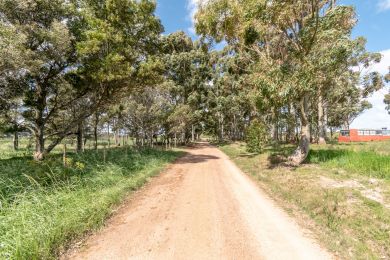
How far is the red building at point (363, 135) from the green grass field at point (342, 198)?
36.2 metres

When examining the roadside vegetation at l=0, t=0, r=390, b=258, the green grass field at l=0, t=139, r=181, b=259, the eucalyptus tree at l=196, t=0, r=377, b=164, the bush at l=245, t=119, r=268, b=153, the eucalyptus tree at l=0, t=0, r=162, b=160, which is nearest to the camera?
the green grass field at l=0, t=139, r=181, b=259

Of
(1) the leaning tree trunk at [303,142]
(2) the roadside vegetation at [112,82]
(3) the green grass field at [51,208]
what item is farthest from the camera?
(1) the leaning tree trunk at [303,142]

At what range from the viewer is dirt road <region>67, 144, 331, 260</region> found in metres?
4.69

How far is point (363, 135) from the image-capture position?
45.1m

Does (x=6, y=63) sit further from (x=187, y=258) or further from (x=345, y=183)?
(x=345, y=183)

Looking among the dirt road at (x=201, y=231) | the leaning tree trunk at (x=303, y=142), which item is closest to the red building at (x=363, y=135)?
the leaning tree trunk at (x=303, y=142)

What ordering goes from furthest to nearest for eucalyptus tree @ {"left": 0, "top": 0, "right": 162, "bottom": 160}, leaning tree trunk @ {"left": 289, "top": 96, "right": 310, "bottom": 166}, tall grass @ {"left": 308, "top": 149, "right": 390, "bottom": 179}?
leaning tree trunk @ {"left": 289, "top": 96, "right": 310, "bottom": 166} → eucalyptus tree @ {"left": 0, "top": 0, "right": 162, "bottom": 160} → tall grass @ {"left": 308, "top": 149, "right": 390, "bottom": 179}

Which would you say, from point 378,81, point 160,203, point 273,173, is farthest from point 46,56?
point 378,81

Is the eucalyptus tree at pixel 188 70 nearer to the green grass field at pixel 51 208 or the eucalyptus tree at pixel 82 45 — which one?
the eucalyptus tree at pixel 82 45

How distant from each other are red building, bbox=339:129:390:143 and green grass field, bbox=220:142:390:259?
36.2 metres

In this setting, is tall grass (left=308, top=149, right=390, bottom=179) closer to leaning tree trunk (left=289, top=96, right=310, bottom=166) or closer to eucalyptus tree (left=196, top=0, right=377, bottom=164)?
leaning tree trunk (left=289, top=96, right=310, bottom=166)

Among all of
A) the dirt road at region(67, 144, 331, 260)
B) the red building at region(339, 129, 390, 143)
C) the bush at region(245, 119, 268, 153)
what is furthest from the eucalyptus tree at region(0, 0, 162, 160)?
the red building at region(339, 129, 390, 143)

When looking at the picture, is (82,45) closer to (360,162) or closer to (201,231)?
(201,231)

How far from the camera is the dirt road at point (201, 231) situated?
15.4 feet
